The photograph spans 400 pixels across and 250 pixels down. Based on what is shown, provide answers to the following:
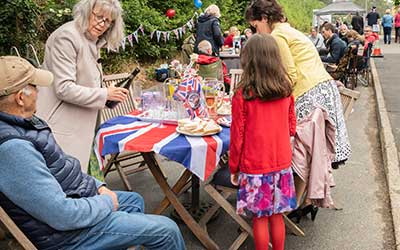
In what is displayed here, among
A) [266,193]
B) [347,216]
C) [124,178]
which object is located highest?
[266,193]

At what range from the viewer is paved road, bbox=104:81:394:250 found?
312 cm

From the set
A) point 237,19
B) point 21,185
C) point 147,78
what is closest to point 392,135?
point 21,185

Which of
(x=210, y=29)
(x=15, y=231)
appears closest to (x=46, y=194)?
(x=15, y=231)

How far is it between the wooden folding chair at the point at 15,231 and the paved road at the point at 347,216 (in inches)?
59.9

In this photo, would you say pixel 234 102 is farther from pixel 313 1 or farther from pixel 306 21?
pixel 313 1

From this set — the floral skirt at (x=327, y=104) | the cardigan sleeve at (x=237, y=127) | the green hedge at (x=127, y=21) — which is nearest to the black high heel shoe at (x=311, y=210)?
the floral skirt at (x=327, y=104)

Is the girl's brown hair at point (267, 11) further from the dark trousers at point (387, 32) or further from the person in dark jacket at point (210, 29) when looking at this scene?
the dark trousers at point (387, 32)

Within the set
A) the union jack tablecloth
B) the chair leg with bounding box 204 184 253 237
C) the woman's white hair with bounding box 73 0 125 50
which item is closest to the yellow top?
the union jack tablecloth

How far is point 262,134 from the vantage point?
8.12 feet

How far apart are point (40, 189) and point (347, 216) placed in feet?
8.72

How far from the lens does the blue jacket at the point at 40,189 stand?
1.68 m

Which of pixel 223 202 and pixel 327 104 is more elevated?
pixel 327 104

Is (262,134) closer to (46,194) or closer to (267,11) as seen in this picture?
(267,11)

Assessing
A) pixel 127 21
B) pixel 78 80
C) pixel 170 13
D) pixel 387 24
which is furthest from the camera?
pixel 387 24
